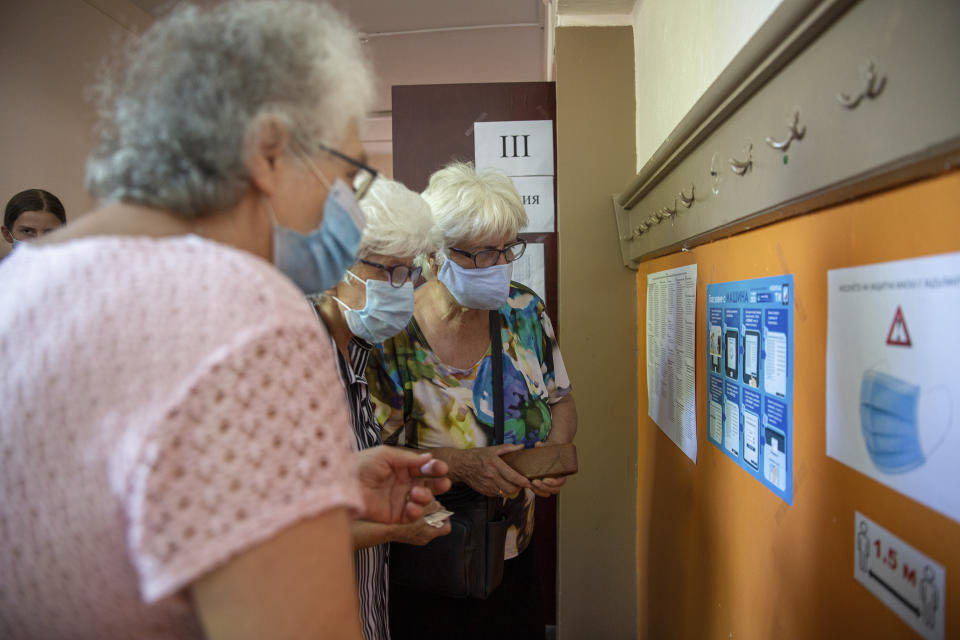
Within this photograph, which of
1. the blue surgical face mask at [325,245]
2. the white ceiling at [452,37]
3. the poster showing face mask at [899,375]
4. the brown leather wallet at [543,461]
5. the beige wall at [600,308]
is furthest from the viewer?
the white ceiling at [452,37]

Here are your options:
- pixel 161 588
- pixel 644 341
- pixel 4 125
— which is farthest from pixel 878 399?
pixel 4 125

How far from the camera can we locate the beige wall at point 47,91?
10.2 ft

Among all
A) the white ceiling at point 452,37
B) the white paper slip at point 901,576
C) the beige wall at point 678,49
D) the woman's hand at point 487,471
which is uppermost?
the white ceiling at point 452,37

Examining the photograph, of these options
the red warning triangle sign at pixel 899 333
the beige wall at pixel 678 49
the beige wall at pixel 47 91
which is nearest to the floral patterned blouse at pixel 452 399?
the beige wall at pixel 678 49

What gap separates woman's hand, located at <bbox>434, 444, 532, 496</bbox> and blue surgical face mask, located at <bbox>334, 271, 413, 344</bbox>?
0.36 metres

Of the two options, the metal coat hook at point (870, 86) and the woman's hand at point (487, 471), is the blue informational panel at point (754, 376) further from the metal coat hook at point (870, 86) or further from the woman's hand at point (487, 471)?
the woman's hand at point (487, 471)

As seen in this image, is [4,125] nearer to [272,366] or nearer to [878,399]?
[272,366]

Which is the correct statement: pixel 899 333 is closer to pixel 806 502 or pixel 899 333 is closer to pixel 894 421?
pixel 894 421

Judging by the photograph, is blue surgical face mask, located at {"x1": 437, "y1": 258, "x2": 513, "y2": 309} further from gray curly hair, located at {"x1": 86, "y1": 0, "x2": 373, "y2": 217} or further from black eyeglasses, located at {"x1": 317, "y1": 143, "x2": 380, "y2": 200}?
gray curly hair, located at {"x1": 86, "y1": 0, "x2": 373, "y2": 217}

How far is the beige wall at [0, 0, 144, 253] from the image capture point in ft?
10.2

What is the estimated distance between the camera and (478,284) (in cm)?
166

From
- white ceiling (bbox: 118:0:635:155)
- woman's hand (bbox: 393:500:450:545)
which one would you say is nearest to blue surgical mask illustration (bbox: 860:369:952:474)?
woman's hand (bbox: 393:500:450:545)

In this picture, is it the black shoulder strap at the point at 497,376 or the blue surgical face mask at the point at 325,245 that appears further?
the black shoulder strap at the point at 497,376

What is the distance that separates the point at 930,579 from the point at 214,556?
63cm
